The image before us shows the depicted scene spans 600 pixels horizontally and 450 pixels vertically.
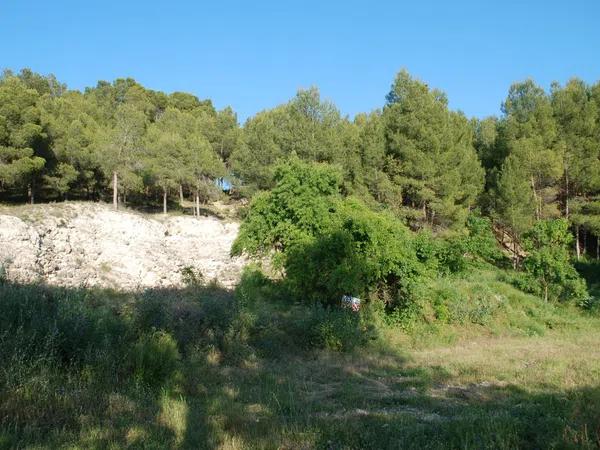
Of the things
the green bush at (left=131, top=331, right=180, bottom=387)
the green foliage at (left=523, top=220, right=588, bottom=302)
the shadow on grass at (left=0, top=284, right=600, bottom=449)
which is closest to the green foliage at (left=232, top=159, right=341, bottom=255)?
the shadow on grass at (left=0, top=284, right=600, bottom=449)

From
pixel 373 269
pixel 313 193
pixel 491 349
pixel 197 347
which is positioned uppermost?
pixel 313 193

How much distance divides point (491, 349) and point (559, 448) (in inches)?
429

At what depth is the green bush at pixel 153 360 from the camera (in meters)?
7.70

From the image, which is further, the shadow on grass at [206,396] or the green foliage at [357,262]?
the green foliage at [357,262]

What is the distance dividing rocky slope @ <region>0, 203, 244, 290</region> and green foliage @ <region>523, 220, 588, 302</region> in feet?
50.7

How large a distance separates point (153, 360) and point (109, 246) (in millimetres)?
23687

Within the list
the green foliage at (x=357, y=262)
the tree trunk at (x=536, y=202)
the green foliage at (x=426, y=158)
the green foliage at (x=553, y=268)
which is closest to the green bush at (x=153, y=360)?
the green foliage at (x=357, y=262)

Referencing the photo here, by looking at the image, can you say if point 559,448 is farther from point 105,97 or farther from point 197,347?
point 105,97

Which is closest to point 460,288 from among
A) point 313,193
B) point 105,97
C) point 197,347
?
point 313,193

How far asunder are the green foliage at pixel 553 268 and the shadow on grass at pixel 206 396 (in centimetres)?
1560

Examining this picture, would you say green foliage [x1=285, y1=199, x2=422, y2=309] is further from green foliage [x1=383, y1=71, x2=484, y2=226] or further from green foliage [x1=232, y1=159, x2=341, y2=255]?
green foliage [x1=383, y1=71, x2=484, y2=226]

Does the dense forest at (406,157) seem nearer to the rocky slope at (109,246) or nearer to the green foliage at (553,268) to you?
the green foliage at (553,268)

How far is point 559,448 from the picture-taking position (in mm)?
4793

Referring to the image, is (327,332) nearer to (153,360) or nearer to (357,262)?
(357,262)
